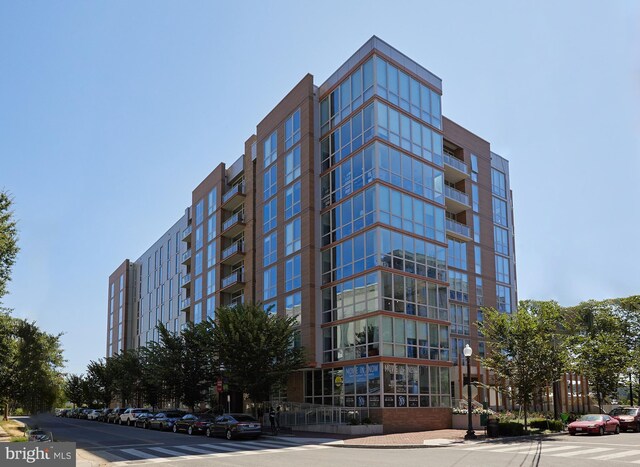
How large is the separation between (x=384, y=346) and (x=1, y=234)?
2065cm

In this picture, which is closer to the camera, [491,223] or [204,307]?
[491,223]

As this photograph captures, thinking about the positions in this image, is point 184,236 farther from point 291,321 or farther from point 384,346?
point 384,346

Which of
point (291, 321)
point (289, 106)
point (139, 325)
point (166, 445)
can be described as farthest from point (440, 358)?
Result: point (139, 325)

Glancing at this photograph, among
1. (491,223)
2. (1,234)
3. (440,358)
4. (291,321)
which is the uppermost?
(491,223)

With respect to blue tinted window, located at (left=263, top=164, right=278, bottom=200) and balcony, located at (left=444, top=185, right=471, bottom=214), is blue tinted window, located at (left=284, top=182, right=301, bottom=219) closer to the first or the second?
blue tinted window, located at (left=263, top=164, right=278, bottom=200)

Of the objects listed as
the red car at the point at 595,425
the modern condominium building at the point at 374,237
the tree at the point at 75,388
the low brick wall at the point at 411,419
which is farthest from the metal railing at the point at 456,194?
the tree at the point at 75,388

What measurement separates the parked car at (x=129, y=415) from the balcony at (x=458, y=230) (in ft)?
93.3

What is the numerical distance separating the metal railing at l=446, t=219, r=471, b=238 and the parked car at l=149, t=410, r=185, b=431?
78.7 ft

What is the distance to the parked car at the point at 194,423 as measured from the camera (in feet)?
113

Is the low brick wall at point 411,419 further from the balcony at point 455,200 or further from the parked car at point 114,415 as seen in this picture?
the parked car at point 114,415

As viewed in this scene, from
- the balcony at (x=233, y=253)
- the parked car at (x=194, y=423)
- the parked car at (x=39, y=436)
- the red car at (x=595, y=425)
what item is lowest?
the parked car at (x=194, y=423)

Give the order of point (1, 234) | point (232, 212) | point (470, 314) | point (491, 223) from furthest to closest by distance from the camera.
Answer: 1. point (232, 212)
2. point (491, 223)
3. point (470, 314)
4. point (1, 234)

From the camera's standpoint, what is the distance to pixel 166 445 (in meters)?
26.8
